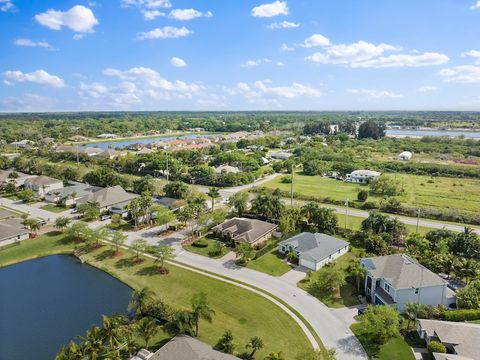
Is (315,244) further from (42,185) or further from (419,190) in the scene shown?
(42,185)

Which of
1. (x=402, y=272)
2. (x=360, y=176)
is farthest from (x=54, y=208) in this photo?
(x=360, y=176)

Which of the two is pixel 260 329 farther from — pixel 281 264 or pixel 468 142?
pixel 468 142

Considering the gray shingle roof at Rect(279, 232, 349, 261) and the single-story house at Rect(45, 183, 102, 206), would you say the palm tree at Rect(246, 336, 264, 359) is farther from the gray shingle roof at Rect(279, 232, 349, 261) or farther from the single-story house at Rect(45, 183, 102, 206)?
the single-story house at Rect(45, 183, 102, 206)

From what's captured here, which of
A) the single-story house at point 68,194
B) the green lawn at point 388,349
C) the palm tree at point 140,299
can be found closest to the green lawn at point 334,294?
the green lawn at point 388,349

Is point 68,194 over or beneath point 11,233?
over

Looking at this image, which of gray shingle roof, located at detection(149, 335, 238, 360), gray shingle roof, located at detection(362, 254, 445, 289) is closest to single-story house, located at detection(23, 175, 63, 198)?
gray shingle roof, located at detection(149, 335, 238, 360)

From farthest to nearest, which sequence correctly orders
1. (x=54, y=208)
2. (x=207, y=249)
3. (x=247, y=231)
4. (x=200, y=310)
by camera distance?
(x=54, y=208), (x=247, y=231), (x=207, y=249), (x=200, y=310)

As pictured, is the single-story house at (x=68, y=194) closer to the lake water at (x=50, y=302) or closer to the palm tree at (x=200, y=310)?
the lake water at (x=50, y=302)

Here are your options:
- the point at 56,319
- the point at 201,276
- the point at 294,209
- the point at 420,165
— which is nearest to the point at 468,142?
the point at 420,165
